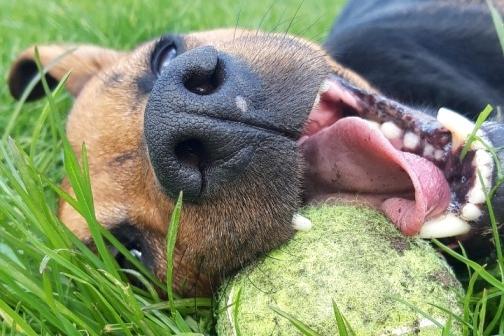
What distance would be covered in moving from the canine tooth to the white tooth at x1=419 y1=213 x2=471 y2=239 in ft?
2.09

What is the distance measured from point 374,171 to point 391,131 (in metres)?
0.20

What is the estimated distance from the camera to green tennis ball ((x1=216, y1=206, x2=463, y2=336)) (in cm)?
160

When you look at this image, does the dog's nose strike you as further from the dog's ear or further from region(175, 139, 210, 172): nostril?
the dog's ear

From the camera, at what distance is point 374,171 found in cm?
208

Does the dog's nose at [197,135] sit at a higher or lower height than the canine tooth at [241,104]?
lower

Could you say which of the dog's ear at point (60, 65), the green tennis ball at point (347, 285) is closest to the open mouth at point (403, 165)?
the green tennis ball at point (347, 285)

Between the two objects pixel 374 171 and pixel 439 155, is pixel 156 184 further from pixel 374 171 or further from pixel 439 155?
pixel 439 155

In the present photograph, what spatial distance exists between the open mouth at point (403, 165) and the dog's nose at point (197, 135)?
32 cm

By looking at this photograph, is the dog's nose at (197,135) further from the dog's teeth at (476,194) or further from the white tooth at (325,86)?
the dog's teeth at (476,194)

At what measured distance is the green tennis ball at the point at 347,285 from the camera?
1.60 meters

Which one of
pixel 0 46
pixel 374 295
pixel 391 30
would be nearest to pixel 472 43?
pixel 391 30

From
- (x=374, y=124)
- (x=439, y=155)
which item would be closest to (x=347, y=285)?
(x=439, y=155)

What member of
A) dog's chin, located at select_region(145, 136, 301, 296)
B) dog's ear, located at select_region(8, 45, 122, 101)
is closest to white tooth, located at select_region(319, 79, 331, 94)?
dog's chin, located at select_region(145, 136, 301, 296)

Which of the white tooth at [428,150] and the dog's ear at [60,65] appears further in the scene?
the dog's ear at [60,65]
